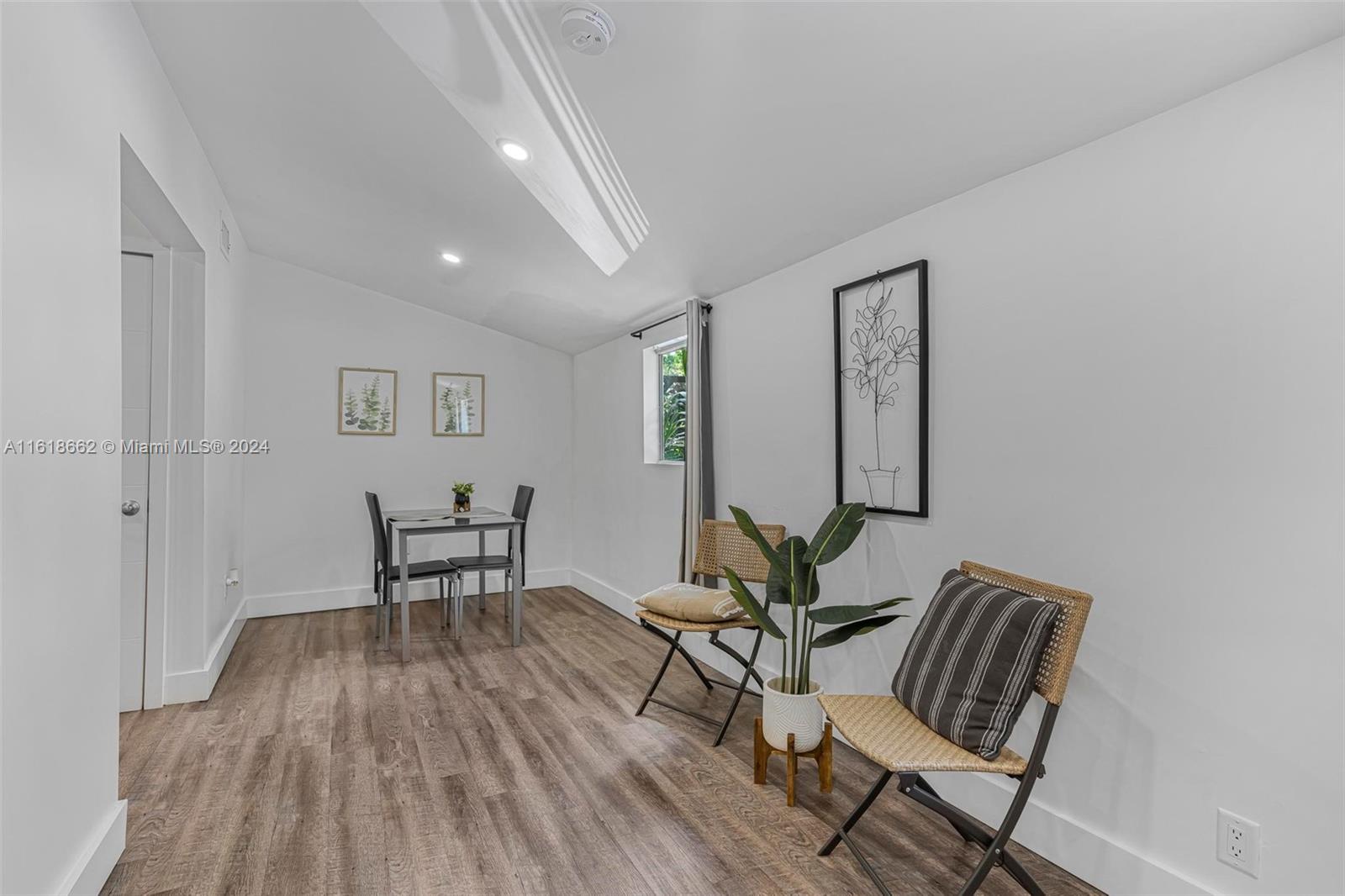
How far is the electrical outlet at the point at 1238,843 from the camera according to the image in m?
1.64

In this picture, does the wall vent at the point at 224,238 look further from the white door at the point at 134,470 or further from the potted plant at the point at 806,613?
the potted plant at the point at 806,613

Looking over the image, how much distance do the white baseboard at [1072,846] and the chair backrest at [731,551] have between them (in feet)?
3.79

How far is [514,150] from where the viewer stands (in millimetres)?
2617

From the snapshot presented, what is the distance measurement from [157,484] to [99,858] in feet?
6.30

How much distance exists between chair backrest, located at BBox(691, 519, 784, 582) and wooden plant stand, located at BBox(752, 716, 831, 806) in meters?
0.80

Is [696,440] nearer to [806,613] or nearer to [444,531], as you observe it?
[806,613]

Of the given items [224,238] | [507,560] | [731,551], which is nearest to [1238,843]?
[731,551]

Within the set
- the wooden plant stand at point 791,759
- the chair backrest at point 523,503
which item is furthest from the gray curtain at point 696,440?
the chair backrest at point 523,503

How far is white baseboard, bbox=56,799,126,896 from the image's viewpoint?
1.73 metres

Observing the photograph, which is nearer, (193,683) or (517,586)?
(193,683)

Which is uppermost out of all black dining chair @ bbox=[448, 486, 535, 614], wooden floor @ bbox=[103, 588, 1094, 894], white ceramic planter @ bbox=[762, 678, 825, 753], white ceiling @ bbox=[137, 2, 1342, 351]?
white ceiling @ bbox=[137, 2, 1342, 351]

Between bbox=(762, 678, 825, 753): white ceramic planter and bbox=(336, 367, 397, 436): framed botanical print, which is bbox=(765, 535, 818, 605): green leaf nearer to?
bbox=(762, 678, 825, 753): white ceramic planter

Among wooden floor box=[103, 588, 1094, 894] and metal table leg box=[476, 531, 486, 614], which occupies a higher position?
metal table leg box=[476, 531, 486, 614]

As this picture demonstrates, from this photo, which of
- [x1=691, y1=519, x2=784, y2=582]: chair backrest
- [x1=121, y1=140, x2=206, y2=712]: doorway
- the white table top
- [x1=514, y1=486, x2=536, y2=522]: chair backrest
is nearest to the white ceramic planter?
[x1=691, y1=519, x2=784, y2=582]: chair backrest
